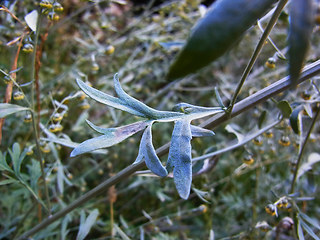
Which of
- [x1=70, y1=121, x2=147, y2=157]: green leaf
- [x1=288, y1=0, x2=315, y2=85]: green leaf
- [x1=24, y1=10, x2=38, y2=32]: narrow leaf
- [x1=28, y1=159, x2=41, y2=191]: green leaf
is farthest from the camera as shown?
[x1=28, y1=159, x2=41, y2=191]: green leaf

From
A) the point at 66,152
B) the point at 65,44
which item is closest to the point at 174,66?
the point at 66,152

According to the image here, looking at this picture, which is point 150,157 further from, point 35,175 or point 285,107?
point 35,175

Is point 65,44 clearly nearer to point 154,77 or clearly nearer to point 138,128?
point 154,77

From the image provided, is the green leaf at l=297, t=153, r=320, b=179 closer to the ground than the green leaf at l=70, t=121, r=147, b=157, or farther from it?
closer to the ground

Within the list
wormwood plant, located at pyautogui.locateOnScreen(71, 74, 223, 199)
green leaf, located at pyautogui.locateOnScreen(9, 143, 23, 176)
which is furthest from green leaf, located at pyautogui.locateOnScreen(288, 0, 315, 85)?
green leaf, located at pyautogui.locateOnScreen(9, 143, 23, 176)

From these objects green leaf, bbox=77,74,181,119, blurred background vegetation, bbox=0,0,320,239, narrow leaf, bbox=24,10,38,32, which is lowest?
blurred background vegetation, bbox=0,0,320,239

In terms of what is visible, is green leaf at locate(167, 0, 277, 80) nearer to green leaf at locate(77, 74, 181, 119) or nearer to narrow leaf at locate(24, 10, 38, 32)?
green leaf at locate(77, 74, 181, 119)

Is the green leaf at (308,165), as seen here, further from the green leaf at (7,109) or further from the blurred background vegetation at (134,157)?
the green leaf at (7,109)
